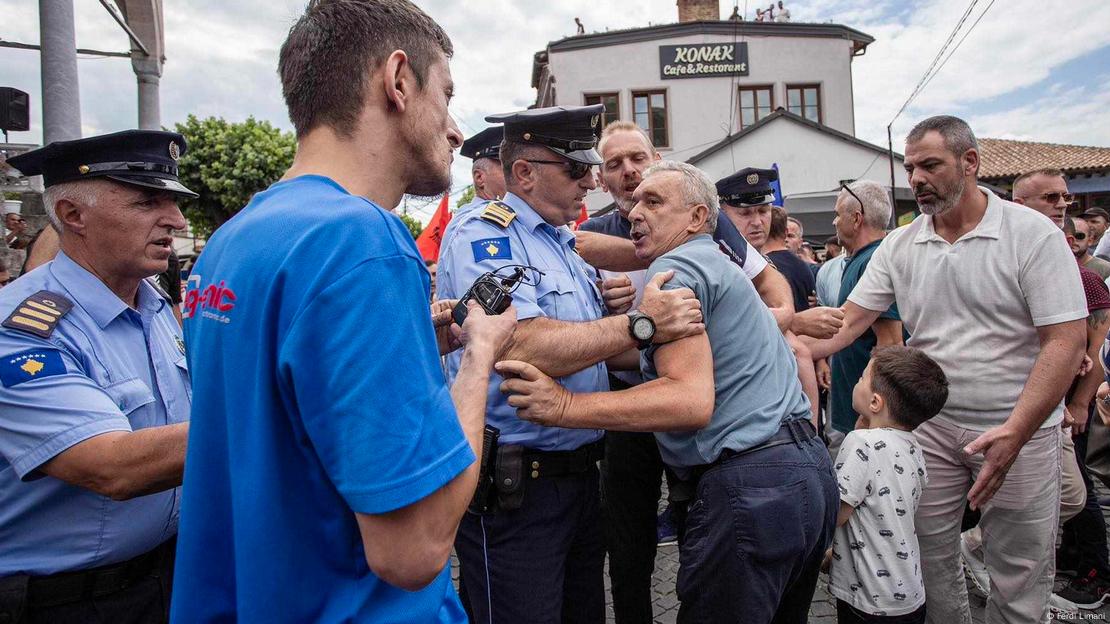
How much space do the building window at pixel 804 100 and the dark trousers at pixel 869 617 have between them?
89.9 ft

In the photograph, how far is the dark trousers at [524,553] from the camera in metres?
2.30

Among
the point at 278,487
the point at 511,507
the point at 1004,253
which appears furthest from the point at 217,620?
the point at 1004,253

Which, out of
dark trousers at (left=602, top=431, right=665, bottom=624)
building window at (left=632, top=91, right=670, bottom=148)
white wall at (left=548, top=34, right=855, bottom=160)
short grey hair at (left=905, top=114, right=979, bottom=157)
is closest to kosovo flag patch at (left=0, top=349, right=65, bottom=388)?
dark trousers at (left=602, top=431, right=665, bottom=624)

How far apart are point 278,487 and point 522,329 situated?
1.09 meters

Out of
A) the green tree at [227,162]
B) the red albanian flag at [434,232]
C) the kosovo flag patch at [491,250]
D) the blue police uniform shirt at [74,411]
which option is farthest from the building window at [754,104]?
the blue police uniform shirt at [74,411]

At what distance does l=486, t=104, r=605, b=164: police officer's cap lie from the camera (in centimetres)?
260

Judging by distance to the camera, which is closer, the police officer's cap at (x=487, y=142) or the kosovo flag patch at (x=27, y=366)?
the kosovo flag patch at (x=27, y=366)

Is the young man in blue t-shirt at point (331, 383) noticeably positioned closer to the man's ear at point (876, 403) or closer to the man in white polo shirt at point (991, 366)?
the man's ear at point (876, 403)

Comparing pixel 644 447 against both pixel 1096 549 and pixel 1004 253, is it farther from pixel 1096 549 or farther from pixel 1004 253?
pixel 1096 549

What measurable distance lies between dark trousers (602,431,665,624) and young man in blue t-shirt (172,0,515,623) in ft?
6.65

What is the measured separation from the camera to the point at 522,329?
81.7 inches

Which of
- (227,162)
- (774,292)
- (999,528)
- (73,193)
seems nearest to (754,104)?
(227,162)

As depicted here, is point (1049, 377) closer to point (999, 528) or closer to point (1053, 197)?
point (999, 528)

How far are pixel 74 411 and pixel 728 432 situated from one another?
1942 millimetres
